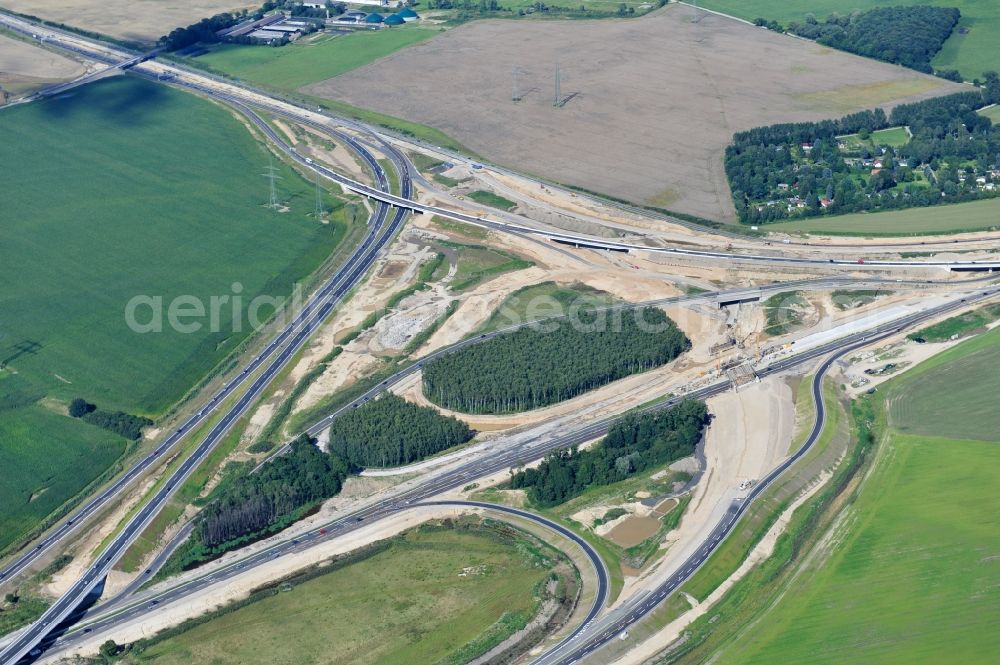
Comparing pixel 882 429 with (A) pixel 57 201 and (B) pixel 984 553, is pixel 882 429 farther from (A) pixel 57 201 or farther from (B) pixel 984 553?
(A) pixel 57 201

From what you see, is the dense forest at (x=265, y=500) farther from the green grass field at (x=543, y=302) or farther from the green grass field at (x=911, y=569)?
the green grass field at (x=911, y=569)

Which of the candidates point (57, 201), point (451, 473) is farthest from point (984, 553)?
point (57, 201)

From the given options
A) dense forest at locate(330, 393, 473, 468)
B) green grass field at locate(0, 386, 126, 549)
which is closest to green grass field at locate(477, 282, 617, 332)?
dense forest at locate(330, 393, 473, 468)

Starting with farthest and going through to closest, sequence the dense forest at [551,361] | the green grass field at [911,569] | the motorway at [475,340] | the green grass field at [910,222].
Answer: the green grass field at [910,222], the dense forest at [551,361], the motorway at [475,340], the green grass field at [911,569]

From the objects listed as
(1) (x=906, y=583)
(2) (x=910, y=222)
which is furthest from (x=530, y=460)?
(2) (x=910, y=222)

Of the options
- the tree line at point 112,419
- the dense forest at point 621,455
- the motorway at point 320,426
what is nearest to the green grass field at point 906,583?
the motorway at point 320,426
